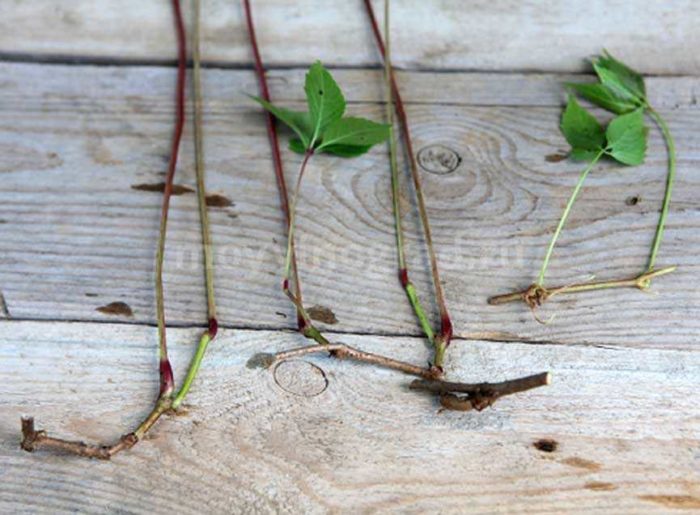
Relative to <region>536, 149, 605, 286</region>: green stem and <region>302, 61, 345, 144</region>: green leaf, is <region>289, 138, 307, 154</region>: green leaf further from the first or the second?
<region>536, 149, 605, 286</region>: green stem

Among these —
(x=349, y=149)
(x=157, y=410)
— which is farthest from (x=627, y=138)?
(x=157, y=410)

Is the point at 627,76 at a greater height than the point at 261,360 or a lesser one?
greater

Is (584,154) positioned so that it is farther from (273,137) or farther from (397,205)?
(273,137)

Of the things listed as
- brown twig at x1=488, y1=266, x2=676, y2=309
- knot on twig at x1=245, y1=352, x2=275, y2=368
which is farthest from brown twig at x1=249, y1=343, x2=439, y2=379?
brown twig at x1=488, y1=266, x2=676, y2=309

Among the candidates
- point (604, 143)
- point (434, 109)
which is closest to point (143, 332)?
point (434, 109)

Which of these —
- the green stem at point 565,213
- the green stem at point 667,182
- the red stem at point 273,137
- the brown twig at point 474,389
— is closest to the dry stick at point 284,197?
the red stem at point 273,137
